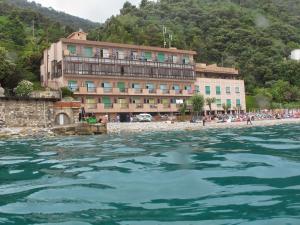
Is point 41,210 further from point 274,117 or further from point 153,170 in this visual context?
point 274,117

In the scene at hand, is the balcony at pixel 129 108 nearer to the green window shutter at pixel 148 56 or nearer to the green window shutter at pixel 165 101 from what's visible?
the green window shutter at pixel 165 101

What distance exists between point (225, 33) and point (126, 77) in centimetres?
4612

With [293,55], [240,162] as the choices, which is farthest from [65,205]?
[293,55]

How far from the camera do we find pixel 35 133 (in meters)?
28.1

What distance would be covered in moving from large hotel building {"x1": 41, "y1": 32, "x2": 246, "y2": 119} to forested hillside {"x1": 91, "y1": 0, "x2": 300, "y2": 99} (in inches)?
602

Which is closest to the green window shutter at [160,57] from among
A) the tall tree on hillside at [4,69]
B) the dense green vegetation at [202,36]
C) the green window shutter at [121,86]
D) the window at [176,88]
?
the window at [176,88]

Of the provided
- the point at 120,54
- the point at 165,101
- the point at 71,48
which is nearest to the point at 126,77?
the point at 120,54

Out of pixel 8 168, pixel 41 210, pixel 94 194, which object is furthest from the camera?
pixel 8 168

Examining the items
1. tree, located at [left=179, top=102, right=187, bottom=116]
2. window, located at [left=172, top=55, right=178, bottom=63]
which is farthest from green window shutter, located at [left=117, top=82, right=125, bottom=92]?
window, located at [left=172, top=55, right=178, bottom=63]

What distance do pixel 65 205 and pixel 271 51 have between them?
87785mm

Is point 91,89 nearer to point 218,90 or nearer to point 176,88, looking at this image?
point 176,88

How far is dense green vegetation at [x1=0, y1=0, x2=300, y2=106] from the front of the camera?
7100 cm

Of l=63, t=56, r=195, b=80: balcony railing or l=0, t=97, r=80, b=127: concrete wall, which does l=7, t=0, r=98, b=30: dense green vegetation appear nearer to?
l=63, t=56, r=195, b=80: balcony railing

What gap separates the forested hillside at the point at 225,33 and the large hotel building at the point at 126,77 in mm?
15297
